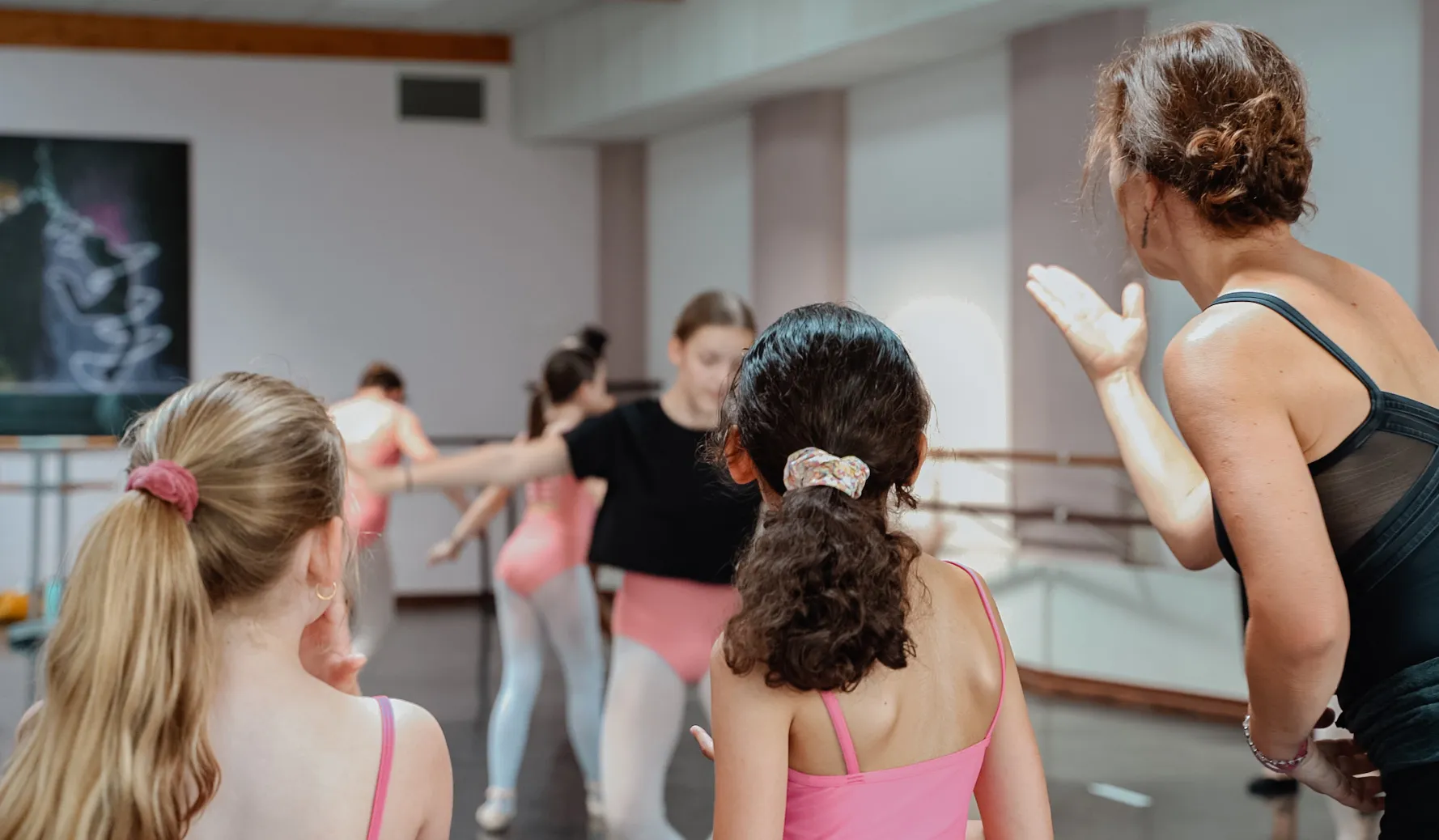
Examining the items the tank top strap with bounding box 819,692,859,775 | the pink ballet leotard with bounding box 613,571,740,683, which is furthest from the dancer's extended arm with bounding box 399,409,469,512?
the tank top strap with bounding box 819,692,859,775

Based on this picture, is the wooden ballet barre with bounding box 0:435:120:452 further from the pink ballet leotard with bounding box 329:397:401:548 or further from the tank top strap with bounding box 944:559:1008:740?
the tank top strap with bounding box 944:559:1008:740

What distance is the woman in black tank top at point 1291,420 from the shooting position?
4.27 ft

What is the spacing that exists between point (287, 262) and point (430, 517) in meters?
1.82

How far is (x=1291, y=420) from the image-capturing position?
133 cm

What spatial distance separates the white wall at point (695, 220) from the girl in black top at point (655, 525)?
5.06 metres

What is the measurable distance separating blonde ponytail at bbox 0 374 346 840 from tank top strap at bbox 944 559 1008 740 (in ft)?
2.13

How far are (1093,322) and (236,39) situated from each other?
814 cm

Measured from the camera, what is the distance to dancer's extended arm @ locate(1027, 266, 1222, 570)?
1595 millimetres

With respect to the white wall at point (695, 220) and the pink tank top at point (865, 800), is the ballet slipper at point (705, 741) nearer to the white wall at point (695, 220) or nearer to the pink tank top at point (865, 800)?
the pink tank top at point (865, 800)

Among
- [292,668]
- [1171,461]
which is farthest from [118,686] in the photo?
[1171,461]

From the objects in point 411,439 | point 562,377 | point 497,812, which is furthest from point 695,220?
point 497,812

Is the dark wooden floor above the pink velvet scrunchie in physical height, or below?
below

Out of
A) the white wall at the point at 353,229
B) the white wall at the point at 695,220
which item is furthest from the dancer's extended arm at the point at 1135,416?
the white wall at the point at 353,229

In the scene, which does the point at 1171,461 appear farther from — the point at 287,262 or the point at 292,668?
the point at 287,262
